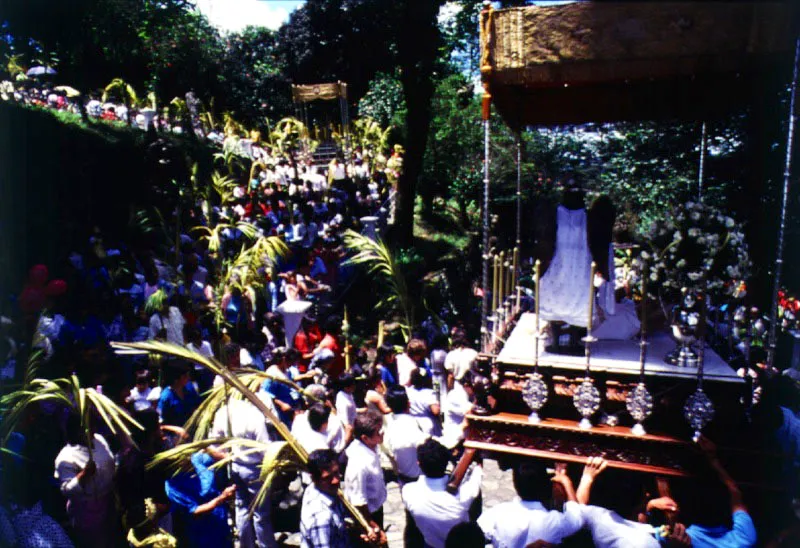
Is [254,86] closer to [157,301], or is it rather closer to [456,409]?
[157,301]

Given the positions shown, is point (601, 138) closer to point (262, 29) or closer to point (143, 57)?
point (143, 57)

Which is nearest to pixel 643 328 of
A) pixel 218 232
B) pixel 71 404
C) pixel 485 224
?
pixel 485 224

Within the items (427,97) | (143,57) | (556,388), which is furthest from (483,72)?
(143,57)

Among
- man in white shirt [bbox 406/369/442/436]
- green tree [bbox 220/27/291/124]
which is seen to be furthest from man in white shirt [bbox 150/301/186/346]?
green tree [bbox 220/27/291/124]

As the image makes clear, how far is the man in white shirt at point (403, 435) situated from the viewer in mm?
5354

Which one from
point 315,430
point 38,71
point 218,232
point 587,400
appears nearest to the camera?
point 587,400

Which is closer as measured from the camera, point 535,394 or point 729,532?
point 729,532

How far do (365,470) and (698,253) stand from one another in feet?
10.5

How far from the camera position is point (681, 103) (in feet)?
22.9

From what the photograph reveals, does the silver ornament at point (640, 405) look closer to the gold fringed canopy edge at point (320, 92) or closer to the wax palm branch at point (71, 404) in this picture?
the wax palm branch at point (71, 404)

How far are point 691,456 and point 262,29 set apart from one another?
34.1 m

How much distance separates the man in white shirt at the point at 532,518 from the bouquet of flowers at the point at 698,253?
214cm

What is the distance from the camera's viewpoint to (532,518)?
13.1 ft

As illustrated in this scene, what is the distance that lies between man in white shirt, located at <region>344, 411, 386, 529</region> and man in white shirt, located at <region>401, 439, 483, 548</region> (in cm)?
35
